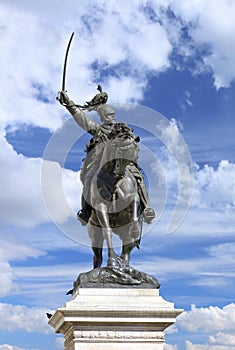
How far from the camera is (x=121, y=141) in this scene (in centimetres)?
1769

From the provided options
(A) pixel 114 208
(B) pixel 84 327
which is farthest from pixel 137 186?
(B) pixel 84 327

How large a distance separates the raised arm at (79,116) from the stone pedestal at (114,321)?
4193 millimetres

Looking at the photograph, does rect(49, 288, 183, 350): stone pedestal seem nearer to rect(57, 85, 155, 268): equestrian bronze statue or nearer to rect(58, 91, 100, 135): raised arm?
rect(57, 85, 155, 268): equestrian bronze statue

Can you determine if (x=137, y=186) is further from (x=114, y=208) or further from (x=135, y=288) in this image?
(x=135, y=288)

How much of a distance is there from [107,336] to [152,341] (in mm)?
971

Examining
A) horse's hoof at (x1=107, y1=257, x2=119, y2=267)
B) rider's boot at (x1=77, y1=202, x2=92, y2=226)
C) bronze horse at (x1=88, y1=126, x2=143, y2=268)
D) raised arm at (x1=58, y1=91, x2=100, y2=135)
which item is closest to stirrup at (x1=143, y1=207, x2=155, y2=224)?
bronze horse at (x1=88, y1=126, x2=143, y2=268)

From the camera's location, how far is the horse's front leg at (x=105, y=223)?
1781 centimetres

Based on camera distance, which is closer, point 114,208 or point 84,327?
point 84,327

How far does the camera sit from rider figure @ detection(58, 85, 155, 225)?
1850cm

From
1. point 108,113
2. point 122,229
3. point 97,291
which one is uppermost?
point 108,113

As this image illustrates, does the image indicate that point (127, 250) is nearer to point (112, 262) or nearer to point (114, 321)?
point (112, 262)

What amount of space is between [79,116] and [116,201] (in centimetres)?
239

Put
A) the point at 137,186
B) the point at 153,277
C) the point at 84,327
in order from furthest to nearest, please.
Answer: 1. the point at 137,186
2. the point at 153,277
3. the point at 84,327

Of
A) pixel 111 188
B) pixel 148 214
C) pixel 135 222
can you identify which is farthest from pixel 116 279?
pixel 111 188
